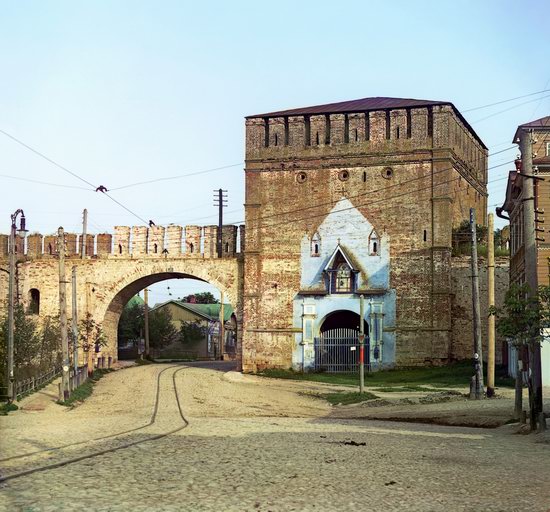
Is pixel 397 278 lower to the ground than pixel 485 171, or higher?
lower

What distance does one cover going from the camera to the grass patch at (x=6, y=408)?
75.7 ft

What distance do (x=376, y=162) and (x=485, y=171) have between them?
10472 millimetres

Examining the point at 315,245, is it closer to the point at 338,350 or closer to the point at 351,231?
the point at 351,231

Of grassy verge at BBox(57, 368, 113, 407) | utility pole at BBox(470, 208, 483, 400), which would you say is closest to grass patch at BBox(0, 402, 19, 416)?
grassy verge at BBox(57, 368, 113, 407)

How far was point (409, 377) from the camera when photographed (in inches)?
1516

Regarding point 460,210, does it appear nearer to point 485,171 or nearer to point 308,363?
point 485,171

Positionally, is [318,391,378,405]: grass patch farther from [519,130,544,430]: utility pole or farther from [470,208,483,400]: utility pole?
[519,130,544,430]: utility pole

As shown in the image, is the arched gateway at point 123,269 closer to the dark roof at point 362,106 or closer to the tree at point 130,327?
the dark roof at point 362,106

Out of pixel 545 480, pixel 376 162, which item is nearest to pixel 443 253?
pixel 376 162

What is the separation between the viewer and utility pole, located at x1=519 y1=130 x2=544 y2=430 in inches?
717

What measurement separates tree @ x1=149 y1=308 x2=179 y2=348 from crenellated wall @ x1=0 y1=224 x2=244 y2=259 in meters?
30.7

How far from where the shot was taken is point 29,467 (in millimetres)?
11891

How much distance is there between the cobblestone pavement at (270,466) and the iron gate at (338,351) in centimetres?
1772

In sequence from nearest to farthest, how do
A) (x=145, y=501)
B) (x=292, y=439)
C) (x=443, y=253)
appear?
(x=145, y=501) → (x=292, y=439) → (x=443, y=253)
